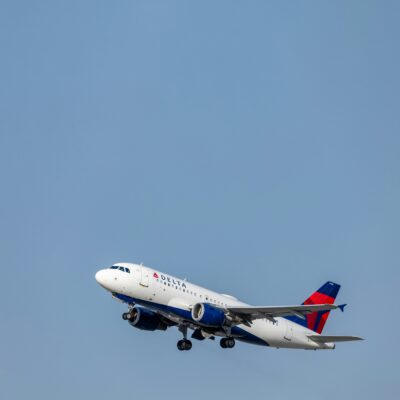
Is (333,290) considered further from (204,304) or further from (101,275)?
(101,275)

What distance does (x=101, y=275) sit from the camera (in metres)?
65.9

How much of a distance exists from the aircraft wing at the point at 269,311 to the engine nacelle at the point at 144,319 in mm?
6731

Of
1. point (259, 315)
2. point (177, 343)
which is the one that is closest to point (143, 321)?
point (177, 343)

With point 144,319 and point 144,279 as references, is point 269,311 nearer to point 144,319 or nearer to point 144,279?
point 144,279

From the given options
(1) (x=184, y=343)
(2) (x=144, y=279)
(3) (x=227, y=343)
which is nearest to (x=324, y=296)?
Answer: (3) (x=227, y=343)

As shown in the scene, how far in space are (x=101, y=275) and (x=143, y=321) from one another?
24.0 feet

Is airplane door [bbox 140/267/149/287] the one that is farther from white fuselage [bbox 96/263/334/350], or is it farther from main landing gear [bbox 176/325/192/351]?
main landing gear [bbox 176/325/192/351]

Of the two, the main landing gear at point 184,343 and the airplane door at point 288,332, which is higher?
the airplane door at point 288,332

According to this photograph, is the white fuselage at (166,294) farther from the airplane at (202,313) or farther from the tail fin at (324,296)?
the tail fin at (324,296)

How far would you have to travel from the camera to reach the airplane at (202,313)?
65.6 metres

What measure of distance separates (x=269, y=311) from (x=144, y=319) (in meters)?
10.2

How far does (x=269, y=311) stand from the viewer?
67125 mm

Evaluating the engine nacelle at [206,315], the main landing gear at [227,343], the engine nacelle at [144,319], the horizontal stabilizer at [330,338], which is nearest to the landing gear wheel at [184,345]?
the engine nacelle at [144,319]

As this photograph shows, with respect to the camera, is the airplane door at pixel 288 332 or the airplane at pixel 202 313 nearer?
the airplane at pixel 202 313
